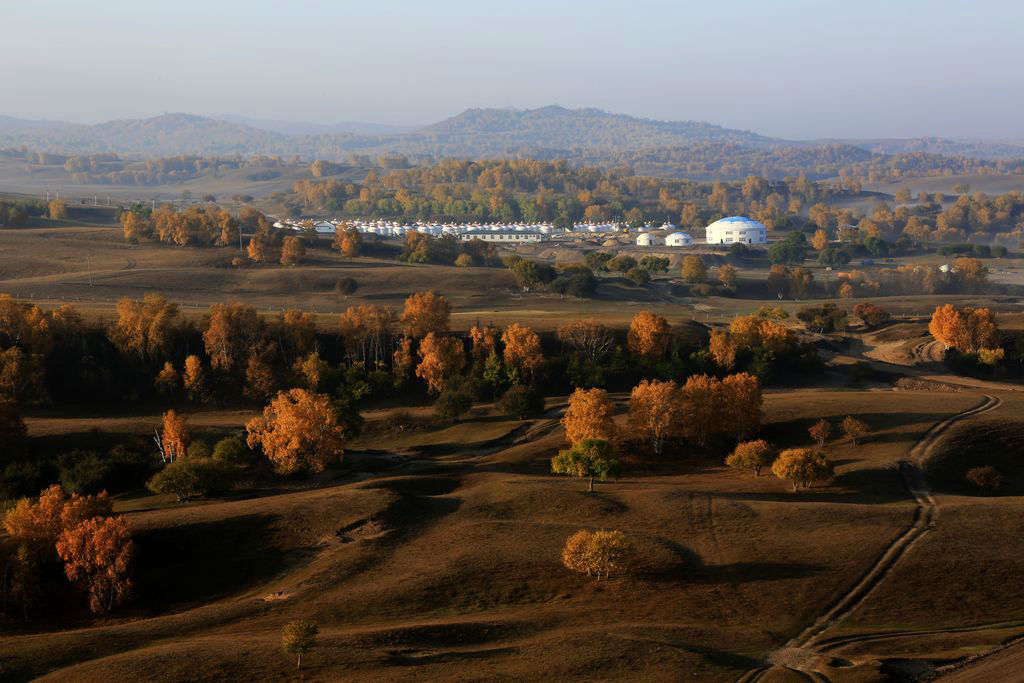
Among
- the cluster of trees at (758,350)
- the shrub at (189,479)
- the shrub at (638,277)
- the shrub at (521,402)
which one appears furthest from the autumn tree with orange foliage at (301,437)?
the shrub at (638,277)

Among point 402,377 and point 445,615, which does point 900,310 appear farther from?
point 445,615

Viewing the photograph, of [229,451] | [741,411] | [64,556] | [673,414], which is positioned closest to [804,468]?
[741,411]

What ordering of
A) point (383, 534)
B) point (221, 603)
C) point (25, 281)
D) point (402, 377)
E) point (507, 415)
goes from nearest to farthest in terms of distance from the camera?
point (221, 603) < point (383, 534) < point (507, 415) < point (402, 377) < point (25, 281)

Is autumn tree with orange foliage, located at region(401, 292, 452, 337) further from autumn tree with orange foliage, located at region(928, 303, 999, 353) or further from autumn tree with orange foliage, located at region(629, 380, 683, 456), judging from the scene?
autumn tree with orange foliage, located at region(928, 303, 999, 353)

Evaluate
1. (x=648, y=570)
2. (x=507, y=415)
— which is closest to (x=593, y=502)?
(x=648, y=570)

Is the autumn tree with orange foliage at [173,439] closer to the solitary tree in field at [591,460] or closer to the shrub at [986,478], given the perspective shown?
the solitary tree in field at [591,460]
